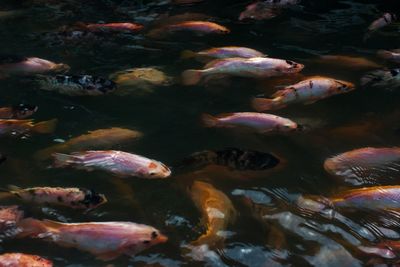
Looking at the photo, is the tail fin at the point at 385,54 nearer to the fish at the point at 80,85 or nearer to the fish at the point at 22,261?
the fish at the point at 80,85

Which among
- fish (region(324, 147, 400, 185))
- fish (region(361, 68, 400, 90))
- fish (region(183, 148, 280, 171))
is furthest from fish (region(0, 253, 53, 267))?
fish (region(361, 68, 400, 90))

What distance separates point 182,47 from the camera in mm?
7684

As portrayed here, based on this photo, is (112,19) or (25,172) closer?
(25,172)

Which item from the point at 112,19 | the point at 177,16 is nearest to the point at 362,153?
the point at 177,16

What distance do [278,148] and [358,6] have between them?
15.6ft

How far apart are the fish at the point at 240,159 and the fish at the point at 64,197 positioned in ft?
3.19

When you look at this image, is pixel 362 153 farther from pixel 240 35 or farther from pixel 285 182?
pixel 240 35

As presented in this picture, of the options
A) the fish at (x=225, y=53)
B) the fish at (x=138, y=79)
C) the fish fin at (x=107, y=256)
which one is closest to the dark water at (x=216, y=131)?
the fish fin at (x=107, y=256)

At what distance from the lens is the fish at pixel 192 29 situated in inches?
301

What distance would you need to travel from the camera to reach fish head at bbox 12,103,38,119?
229 inches

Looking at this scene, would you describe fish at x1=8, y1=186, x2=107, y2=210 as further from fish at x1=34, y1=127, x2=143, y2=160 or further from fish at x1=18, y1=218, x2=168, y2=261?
fish at x1=34, y1=127, x2=143, y2=160

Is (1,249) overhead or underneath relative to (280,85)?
underneath

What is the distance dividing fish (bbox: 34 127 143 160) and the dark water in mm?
117

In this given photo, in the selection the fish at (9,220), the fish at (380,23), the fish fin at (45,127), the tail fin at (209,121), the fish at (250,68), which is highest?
the fish at (380,23)
